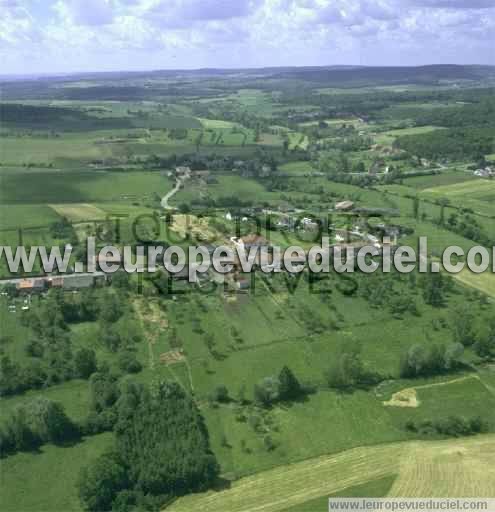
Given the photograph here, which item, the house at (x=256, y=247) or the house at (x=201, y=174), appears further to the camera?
the house at (x=201, y=174)

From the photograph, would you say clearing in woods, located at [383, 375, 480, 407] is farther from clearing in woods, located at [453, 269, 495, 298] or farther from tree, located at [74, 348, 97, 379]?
tree, located at [74, 348, 97, 379]

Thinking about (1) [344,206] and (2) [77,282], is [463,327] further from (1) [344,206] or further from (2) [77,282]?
(1) [344,206]

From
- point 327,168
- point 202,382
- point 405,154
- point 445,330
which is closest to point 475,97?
point 405,154

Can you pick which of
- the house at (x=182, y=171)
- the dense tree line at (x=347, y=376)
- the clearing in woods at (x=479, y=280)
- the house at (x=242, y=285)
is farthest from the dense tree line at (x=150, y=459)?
the house at (x=182, y=171)

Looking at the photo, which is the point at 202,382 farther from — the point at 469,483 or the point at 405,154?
the point at 405,154

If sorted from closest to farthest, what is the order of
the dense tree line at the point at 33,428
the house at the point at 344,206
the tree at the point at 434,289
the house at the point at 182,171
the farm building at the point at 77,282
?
the dense tree line at the point at 33,428 < the tree at the point at 434,289 < the farm building at the point at 77,282 < the house at the point at 344,206 < the house at the point at 182,171

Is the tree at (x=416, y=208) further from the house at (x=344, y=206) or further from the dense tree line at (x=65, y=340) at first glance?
the dense tree line at (x=65, y=340)

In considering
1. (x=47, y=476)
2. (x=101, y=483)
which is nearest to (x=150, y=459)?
(x=101, y=483)
